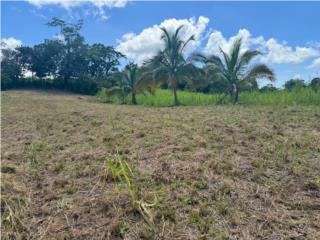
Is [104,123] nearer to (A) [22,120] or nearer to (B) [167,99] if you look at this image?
(A) [22,120]

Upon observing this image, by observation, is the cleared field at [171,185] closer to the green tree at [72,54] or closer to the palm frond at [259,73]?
the palm frond at [259,73]

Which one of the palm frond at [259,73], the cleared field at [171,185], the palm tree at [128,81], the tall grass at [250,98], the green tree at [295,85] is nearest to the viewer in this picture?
the cleared field at [171,185]

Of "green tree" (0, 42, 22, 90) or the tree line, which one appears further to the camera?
"green tree" (0, 42, 22, 90)

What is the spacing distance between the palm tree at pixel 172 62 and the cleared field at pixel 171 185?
9293 mm

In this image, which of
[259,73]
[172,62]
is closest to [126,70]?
[172,62]

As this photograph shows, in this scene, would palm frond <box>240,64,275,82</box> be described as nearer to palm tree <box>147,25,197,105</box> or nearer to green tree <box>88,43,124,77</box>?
palm tree <box>147,25,197,105</box>

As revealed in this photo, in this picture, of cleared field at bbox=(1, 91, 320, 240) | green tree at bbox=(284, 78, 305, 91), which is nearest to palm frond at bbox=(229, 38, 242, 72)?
green tree at bbox=(284, 78, 305, 91)

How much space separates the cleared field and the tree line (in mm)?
8469

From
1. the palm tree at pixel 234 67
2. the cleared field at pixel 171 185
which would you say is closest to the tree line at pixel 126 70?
the palm tree at pixel 234 67

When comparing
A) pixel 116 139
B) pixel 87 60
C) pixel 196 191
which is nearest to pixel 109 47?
pixel 87 60

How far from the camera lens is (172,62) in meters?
14.7

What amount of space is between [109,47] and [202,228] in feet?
118

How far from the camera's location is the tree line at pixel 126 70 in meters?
13.7

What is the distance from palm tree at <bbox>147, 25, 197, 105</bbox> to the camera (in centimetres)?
1453
